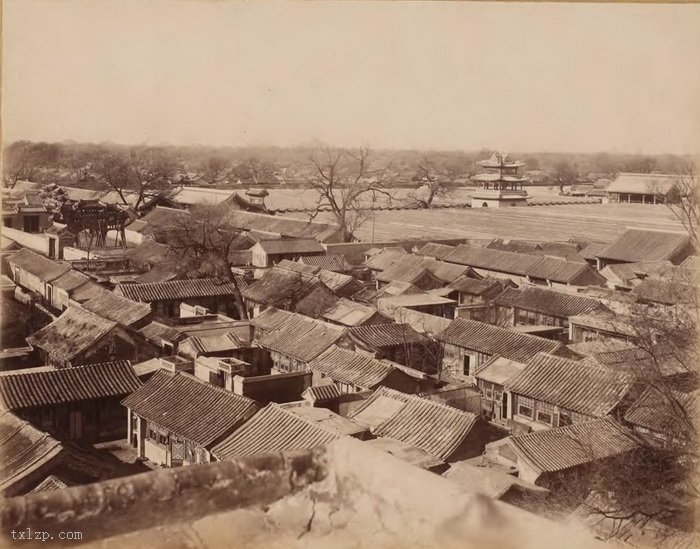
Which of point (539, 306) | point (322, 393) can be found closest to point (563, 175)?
point (539, 306)

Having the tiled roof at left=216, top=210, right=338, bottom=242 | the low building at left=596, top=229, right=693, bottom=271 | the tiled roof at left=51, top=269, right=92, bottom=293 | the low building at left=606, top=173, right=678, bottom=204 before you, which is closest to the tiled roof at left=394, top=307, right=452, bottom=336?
the tiled roof at left=51, top=269, right=92, bottom=293

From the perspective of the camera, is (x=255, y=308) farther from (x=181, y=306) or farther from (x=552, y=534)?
(x=552, y=534)

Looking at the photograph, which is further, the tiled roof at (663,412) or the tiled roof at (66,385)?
the tiled roof at (66,385)

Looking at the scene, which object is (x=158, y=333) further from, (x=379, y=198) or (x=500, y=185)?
(x=500, y=185)

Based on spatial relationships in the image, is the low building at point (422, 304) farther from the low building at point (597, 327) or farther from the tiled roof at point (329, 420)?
the tiled roof at point (329, 420)

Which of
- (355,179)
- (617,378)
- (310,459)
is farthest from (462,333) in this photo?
(355,179)

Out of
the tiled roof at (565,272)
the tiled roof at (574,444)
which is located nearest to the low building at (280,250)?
the tiled roof at (565,272)
